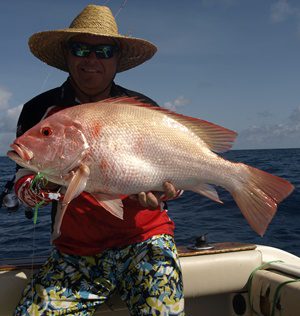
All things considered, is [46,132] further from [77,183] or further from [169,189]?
[169,189]

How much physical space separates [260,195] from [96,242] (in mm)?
1254

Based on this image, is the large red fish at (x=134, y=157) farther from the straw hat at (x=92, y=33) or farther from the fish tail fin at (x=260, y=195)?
the straw hat at (x=92, y=33)

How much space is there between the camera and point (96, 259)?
10.1ft

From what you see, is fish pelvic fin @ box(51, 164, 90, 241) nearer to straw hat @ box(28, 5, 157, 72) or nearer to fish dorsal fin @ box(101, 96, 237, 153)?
fish dorsal fin @ box(101, 96, 237, 153)

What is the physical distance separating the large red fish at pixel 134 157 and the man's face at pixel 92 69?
585mm

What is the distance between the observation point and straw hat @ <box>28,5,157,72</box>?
10.6 ft

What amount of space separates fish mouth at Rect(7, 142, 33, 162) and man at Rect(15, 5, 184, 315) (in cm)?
33

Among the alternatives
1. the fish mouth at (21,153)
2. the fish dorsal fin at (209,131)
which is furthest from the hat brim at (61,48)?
the fish mouth at (21,153)

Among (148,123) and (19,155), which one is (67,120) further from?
(148,123)

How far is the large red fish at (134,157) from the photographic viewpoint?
2436 millimetres

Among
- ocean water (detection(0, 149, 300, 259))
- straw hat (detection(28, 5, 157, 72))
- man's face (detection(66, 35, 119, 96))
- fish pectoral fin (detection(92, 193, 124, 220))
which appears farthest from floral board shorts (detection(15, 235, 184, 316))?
ocean water (detection(0, 149, 300, 259))

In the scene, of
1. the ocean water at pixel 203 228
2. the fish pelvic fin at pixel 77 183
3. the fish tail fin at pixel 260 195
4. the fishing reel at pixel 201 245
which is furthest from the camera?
the ocean water at pixel 203 228

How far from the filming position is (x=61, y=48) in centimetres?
367

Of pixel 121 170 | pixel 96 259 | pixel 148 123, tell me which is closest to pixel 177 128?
pixel 148 123
